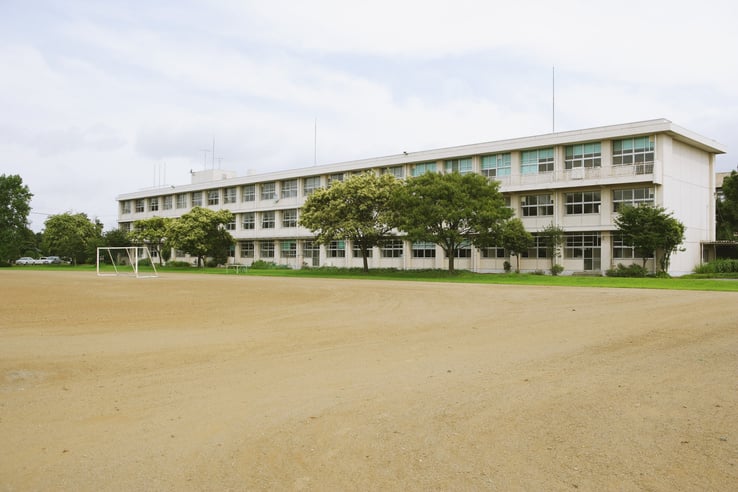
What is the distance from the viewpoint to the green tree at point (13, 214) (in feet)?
268

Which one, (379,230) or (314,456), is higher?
(379,230)

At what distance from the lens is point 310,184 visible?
67.9m

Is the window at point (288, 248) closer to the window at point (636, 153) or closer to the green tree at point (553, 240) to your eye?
the green tree at point (553, 240)

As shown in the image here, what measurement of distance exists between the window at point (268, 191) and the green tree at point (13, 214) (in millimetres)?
36806

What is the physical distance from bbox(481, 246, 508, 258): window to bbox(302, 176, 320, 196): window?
23.3 metres

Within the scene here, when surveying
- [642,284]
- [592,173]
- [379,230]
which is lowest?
[642,284]

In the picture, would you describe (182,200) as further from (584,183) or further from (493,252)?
(584,183)

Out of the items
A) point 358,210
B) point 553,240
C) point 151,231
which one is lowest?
point 553,240

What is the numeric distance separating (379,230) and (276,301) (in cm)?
2838

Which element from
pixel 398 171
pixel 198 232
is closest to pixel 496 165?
pixel 398 171

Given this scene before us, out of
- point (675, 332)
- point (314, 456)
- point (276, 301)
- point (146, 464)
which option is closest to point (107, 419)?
point (146, 464)

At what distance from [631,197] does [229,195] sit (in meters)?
50.2

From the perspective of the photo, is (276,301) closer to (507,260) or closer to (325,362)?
(325,362)

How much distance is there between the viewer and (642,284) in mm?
31609
